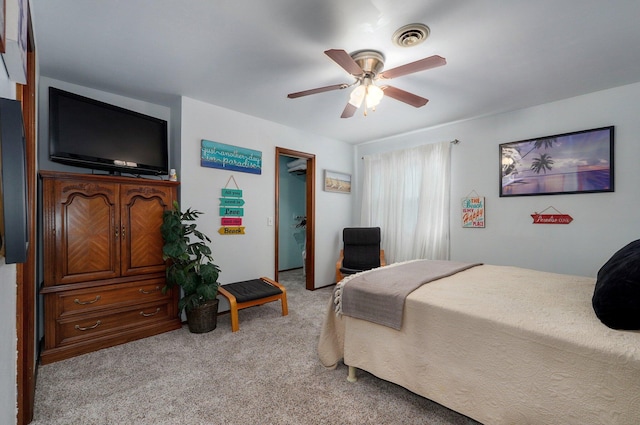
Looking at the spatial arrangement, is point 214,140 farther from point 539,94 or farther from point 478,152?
point 539,94

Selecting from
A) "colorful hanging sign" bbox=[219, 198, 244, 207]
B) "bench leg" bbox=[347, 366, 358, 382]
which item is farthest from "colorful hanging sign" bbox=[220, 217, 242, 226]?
"bench leg" bbox=[347, 366, 358, 382]

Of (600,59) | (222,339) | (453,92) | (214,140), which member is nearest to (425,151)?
(453,92)

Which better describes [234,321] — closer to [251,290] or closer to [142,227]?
[251,290]

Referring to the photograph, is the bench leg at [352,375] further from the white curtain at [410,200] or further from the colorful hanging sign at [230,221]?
the white curtain at [410,200]

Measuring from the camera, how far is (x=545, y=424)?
47.1 inches

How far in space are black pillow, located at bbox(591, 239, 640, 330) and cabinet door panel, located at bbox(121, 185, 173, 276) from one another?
10.6 ft

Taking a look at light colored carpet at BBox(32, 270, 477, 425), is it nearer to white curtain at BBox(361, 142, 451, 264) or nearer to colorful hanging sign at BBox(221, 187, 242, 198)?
colorful hanging sign at BBox(221, 187, 242, 198)

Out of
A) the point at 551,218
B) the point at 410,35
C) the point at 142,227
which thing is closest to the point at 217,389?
the point at 142,227

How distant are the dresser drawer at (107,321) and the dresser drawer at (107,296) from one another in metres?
0.05

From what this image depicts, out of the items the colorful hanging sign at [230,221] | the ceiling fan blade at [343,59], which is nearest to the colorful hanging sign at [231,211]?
the colorful hanging sign at [230,221]

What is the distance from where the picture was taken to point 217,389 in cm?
185

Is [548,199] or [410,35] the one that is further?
[548,199]

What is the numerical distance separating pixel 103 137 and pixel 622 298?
149 inches

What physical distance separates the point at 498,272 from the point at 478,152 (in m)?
1.87
